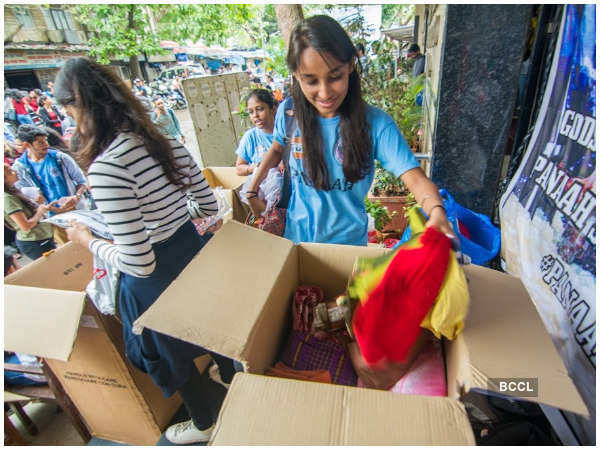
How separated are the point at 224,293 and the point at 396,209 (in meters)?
2.65

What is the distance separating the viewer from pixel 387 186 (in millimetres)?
3430

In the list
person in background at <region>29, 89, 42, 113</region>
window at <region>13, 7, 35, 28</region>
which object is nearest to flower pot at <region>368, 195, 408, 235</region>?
person in background at <region>29, 89, 42, 113</region>

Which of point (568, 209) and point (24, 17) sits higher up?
point (24, 17)

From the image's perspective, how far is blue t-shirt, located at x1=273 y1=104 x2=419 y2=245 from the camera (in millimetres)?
1291

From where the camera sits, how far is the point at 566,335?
3.65 ft

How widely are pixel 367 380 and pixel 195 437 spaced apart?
4.28ft

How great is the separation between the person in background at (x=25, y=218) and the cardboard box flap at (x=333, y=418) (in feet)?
9.29

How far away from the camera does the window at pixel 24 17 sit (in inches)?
462

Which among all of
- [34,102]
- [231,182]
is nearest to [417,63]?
[231,182]

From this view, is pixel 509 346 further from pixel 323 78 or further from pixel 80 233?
pixel 80 233

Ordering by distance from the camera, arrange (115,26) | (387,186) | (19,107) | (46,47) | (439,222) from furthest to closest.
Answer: (46,47), (115,26), (19,107), (387,186), (439,222)

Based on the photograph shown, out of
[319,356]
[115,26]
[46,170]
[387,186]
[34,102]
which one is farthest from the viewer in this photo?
[115,26]

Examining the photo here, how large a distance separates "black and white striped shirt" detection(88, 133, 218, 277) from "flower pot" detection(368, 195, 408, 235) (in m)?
2.27

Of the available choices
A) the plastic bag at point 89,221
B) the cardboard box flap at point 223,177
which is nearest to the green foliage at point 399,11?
the cardboard box flap at point 223,177
